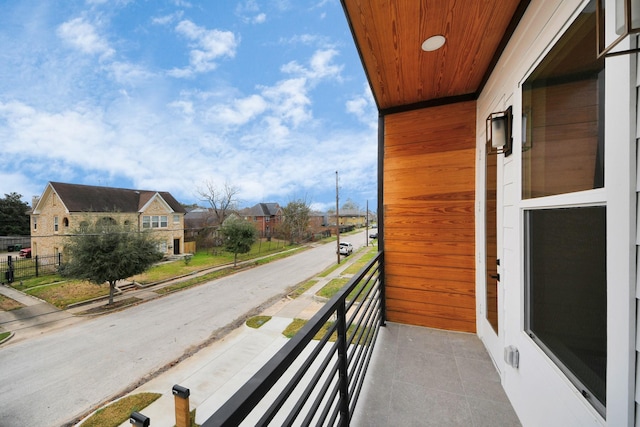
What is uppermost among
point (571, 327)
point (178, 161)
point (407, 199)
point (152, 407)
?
point (178, 161)

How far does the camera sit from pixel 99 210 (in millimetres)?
14039

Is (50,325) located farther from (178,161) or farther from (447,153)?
(178,161)

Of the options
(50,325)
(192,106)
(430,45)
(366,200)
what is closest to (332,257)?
(366,200)

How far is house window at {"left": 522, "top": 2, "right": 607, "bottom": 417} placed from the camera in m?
0.82

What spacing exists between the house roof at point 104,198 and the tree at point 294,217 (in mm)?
7809

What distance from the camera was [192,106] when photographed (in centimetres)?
2700

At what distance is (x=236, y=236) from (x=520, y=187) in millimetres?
12779

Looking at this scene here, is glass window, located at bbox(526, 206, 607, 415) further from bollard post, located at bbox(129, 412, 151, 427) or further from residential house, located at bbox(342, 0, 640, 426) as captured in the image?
bollard post, located at bbox(129, 412, 151, 427)

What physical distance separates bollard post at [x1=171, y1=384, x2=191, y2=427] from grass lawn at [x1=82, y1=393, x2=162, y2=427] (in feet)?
4.00

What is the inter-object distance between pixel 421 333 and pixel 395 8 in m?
2.68

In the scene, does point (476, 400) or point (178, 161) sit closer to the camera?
point (476, 400)

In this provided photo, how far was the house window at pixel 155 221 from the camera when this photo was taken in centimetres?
1542

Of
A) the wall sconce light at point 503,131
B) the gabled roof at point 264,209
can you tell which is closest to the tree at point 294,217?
the gabled roof at point 264,209

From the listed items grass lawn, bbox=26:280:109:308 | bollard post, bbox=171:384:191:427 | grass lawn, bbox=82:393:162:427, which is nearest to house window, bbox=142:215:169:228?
grass lawn, bbox=26:280:109:308
